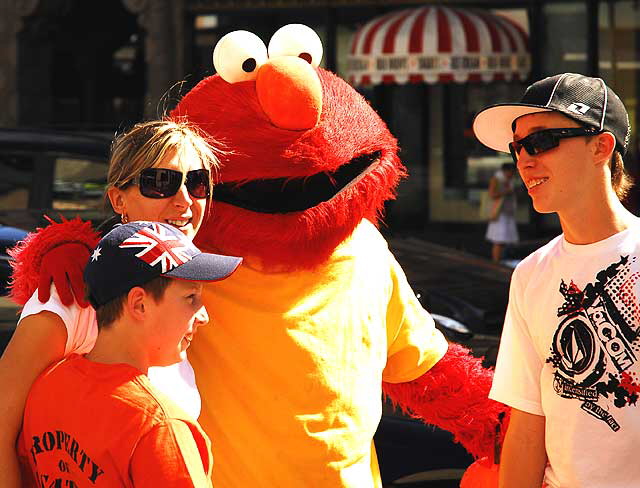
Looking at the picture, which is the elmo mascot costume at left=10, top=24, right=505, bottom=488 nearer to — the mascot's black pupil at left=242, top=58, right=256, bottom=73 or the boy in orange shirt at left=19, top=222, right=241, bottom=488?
the mascot's black pupil at left=242, top=58, right=256, bottom=73

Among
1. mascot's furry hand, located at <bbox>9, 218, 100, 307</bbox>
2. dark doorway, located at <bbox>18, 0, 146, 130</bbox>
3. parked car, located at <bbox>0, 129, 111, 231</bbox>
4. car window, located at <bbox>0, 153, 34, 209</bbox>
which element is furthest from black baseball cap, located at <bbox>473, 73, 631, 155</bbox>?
dark doorway, located at <bbox>18, 0, 146, 130</bbox>

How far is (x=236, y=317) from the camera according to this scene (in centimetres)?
294

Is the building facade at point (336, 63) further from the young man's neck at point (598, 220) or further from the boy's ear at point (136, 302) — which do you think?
the boy's ear at point (136, 302)

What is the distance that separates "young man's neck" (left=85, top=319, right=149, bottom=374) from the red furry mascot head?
2.88 feet

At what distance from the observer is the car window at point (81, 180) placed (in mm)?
5664

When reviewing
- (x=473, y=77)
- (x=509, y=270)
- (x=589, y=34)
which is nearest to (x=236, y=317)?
(x=509, y=270)

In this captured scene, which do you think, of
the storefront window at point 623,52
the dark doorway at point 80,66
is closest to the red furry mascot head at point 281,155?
the storefront window at point 623,52

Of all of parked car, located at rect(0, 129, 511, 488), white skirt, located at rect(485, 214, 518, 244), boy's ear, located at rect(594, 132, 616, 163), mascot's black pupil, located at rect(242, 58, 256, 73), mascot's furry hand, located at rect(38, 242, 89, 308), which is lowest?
white skirt, located at rect(485, 214, 518, 244)

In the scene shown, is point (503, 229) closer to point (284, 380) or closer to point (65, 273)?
point (284, 380)

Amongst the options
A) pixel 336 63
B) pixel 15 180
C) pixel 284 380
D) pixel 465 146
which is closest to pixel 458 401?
pixel 284 380

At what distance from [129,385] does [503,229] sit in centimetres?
1031

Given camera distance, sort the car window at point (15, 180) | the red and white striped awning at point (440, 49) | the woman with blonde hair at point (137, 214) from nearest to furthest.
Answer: the woman with blonde hair at point (137, 214), the car window at point (15, 180), the red and white striped awning at point (440, 49)

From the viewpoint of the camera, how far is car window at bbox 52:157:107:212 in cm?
566

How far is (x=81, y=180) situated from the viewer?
18.8 ft
